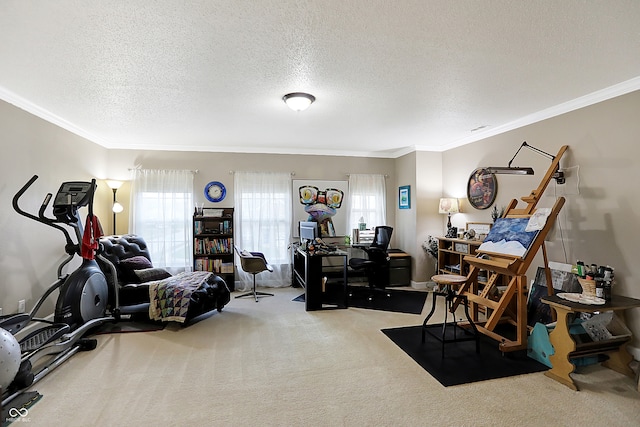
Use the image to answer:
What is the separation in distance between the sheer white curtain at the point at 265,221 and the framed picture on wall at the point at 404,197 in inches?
82.9

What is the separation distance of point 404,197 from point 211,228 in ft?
11.6

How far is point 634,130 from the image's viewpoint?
Result: 2938mm

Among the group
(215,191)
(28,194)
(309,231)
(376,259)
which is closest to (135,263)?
(28,194)

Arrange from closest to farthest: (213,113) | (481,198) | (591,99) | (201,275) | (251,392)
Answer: (251,392)
(591,99)
(213,113)
(201,275)
(481,198)

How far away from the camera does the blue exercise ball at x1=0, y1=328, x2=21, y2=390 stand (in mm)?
2123

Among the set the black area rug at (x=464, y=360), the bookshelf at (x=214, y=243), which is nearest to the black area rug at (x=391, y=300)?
the black area rug at (x=464, y=360)

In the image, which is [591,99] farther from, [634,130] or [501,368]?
[501,368]

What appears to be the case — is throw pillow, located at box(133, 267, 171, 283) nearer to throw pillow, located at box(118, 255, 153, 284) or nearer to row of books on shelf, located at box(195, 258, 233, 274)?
throw pillow, located at box(118, 255, 153, 284)

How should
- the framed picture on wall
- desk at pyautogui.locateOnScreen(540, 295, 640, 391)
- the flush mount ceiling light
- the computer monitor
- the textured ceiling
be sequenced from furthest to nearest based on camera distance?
the framed picture on wall → the computer monitor → the flush mount ceiling light → desk at pyautogui.locateOnScreen(540, 295, 640, 391) → the textured ceiling

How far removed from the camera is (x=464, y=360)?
9.73ft

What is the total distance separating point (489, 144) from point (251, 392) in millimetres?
4361

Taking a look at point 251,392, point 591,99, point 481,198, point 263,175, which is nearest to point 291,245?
point 263,175

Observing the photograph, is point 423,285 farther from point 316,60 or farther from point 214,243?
point 316,60

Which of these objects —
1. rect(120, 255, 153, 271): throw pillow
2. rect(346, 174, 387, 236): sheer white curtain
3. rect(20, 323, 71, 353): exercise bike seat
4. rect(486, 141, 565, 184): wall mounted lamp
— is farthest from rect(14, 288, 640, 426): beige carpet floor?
rect(346, 174, 387, 236): sheer white curtain
